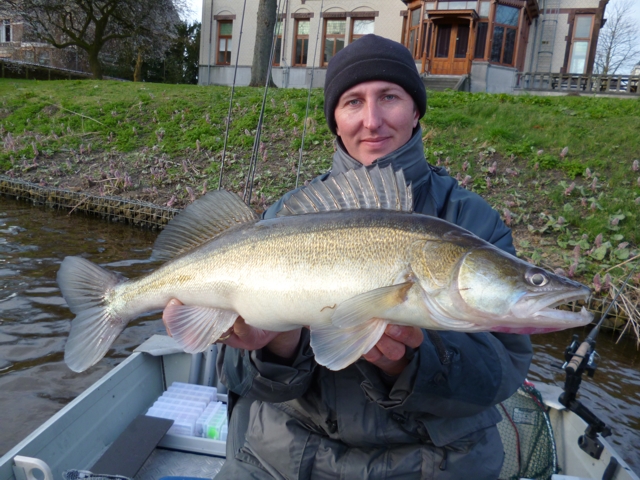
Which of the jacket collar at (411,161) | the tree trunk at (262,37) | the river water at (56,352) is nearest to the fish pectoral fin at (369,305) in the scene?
the jacket collar at (411,161)

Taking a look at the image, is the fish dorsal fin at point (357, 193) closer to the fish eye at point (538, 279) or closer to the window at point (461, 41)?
the fish eye at point (538, 279)

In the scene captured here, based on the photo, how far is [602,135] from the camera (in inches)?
416

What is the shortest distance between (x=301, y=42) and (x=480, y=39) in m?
→ 9.10

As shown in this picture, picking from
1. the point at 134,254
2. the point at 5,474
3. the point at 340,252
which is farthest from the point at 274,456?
the point at 134,254

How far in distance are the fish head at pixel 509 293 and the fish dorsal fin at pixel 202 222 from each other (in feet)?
3.23

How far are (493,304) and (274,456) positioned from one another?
3.78ft

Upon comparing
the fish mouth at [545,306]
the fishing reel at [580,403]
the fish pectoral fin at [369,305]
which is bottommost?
the fishing reel at [580,403]

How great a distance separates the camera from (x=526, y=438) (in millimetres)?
3193

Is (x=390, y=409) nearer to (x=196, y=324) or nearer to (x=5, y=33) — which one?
(x=196, y=324)

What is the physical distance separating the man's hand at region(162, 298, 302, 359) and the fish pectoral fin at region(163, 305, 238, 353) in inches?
1.3

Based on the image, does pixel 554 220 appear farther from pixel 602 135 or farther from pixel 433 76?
pixel 433 76

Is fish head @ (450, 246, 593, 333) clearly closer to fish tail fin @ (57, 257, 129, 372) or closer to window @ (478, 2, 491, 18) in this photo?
fish tail fin @ (57, 257, 129, 372)

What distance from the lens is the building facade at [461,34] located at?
2098 centimetres

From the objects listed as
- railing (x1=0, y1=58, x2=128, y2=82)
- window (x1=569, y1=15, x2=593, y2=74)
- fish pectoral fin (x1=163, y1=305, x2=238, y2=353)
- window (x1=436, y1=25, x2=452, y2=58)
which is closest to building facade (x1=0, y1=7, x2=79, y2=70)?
railing (x1=0, y1=58, x2=128, y2=82)
